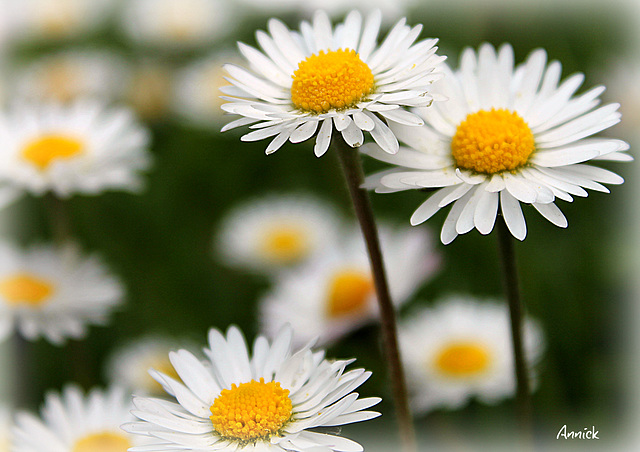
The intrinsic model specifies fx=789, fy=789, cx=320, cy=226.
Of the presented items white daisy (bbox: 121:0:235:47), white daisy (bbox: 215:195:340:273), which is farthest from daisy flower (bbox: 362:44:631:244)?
white daisy (bbox: 121:0:235:47)

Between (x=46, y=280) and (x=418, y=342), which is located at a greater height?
(x=46, y=280)

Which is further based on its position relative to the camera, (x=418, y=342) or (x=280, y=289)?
(x=280, y=289)

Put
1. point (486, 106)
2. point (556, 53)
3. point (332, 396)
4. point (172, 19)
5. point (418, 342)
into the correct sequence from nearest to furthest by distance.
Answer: point (332, 396)
point (486, 106)
point (418, 342)
point (556, 53)
point (172, 19)

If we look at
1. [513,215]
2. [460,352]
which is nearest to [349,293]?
[460,352]

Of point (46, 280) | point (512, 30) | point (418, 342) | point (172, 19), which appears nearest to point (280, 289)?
point (418, 342)

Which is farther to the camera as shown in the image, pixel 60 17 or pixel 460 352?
pixel 60 17

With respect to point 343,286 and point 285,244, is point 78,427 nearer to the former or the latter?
point 343,286

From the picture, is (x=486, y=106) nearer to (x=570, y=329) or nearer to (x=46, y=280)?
(x=570, y=329)
